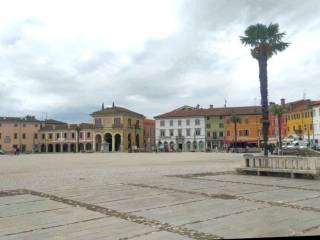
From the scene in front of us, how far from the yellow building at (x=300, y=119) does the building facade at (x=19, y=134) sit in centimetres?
7613

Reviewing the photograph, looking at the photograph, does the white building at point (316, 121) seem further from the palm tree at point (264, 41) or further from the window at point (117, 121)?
the palm tree at point (264, 41)

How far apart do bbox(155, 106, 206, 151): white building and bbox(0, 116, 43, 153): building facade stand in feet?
140

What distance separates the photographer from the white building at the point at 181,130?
121562mm

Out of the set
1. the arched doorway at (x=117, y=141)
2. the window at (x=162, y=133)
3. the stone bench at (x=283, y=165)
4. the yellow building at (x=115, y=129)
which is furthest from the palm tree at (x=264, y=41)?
the arched doorway at (x=117, y=141)

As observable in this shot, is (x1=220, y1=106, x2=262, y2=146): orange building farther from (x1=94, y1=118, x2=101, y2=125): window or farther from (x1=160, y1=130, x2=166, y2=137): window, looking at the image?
(x1=94, y1=118, x2=101, y2=125): window

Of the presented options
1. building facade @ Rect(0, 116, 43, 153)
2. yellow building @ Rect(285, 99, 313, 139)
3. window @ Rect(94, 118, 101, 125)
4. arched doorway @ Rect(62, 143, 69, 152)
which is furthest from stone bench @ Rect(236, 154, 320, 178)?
building facade @ Rect(0, 116, 43, 153)

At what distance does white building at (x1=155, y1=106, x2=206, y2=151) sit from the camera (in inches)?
4786

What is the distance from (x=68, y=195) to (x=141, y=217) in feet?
14.8

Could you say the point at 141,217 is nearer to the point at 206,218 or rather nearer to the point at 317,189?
the point at 206,218

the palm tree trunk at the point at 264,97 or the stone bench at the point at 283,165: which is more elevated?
the palm tree trunk at the point at 264,97

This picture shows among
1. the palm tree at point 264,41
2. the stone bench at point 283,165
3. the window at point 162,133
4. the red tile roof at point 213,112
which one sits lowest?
the stone bench at point 283,165

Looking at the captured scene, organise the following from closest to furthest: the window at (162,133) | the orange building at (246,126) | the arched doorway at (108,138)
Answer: the orange building at (246,126)
the window at (162,133)
the arched doorway at (108,138)

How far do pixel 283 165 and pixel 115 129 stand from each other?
4306 inches

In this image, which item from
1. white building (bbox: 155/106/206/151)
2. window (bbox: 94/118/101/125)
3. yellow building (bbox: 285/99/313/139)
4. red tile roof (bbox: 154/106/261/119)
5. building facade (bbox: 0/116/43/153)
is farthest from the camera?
building facade (bbox: 0/116/43/153)
